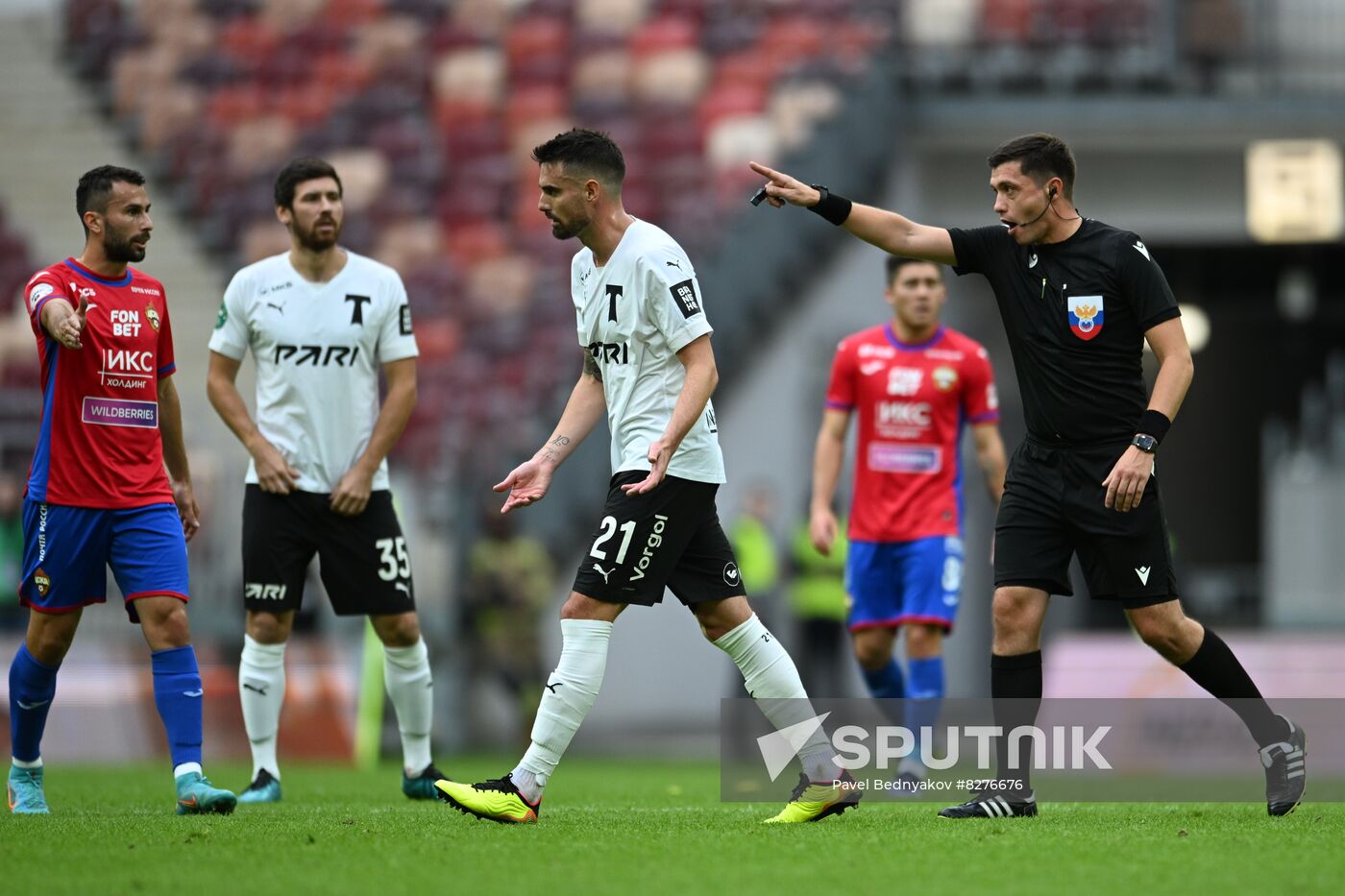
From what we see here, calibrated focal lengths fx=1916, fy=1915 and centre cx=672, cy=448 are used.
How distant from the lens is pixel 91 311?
726 centimetres

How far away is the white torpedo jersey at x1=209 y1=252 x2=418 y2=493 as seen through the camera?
8.09 m

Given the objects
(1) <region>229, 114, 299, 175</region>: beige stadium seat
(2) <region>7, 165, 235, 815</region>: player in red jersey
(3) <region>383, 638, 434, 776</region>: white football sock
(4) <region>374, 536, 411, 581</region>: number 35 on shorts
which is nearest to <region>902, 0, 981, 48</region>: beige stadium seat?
(1) <region>229, 114, 299, 175</region>: beige stadium seat

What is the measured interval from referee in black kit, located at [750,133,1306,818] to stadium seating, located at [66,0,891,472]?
31.5ft

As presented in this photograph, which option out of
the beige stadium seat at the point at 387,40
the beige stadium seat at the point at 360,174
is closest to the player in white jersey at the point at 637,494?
the beige stadium seat at the point at 360,174

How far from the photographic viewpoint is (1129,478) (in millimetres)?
6480

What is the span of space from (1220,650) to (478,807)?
8.82ft

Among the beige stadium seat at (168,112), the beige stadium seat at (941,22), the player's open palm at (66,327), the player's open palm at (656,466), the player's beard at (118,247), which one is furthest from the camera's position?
the beige stadium seat at (168,112)

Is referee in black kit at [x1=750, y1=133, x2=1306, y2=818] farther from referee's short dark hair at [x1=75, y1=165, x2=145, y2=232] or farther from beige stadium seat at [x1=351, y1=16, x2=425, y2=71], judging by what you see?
beige stadium seat at [x1=351, y1=16, x2=425, y2=71]

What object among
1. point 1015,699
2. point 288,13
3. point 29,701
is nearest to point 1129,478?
point 1015,699

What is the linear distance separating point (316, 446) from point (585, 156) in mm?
2125

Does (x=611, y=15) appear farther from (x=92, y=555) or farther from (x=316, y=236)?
(x=92, y=555)

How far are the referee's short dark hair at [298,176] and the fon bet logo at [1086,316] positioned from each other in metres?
3.16

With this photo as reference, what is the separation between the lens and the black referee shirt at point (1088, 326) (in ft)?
22.0

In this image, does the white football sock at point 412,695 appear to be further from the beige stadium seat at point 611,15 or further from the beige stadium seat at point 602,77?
the beige stadium seat at point 611,15
